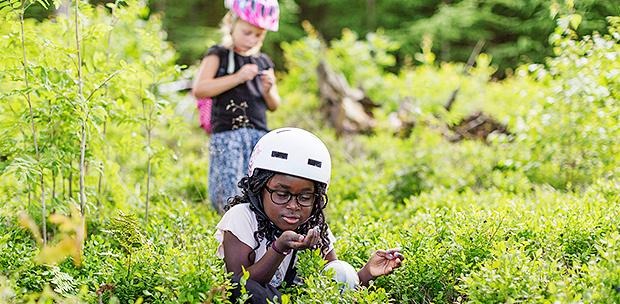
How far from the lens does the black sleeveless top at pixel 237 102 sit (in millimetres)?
6012

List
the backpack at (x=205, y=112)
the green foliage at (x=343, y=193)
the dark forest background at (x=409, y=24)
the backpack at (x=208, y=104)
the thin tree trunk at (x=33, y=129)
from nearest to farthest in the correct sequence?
1. the green foliage at (x=343, y=193)
2. the thin tree trunk at (x=33, y=129)
3. the backpack at (x=208, y=104)
4. the backpack at (x=205, y=112)
5. the dark forest background at (x=409, y=24)

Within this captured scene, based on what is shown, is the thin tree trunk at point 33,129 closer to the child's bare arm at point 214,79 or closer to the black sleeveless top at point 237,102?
the child's bare arm at point 214,79

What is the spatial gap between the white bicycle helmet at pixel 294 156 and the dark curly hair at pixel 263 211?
0.05 metres

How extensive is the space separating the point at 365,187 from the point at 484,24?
1156 cm

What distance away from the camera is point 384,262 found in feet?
13.4

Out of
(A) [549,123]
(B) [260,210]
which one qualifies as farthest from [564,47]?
(B) [260,210]

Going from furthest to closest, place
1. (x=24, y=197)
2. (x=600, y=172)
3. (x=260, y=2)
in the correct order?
(x=600, y=172) < (x=260, y=2) < (x=24, y=197)

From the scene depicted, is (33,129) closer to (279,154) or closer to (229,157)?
(279,154)

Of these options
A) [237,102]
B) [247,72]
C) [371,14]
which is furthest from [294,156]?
[371,14]

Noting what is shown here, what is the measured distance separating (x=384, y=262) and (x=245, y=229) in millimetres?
685

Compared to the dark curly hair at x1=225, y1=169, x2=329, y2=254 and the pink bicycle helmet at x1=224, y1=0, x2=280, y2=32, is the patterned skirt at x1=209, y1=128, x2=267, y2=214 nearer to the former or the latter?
the pink bicycle helmet at x1=224, y1=0, x2=280, y2=32

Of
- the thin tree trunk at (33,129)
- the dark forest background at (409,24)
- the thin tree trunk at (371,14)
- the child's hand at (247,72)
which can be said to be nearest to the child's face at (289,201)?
the thin tree trunk at (33,129)

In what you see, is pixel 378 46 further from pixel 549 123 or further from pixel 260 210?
pixel 260 210

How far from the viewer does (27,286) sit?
4062 millimetres
